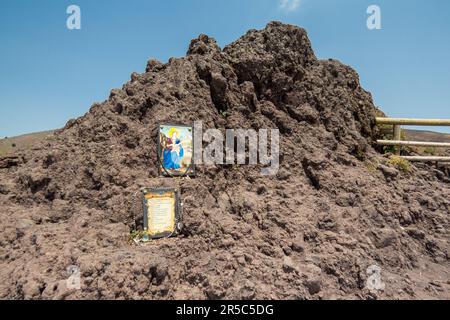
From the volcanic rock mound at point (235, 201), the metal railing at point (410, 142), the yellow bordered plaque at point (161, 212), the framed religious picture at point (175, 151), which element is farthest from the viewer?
the metal railing at point (410, 142)

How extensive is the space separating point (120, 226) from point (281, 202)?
2601 millimetres

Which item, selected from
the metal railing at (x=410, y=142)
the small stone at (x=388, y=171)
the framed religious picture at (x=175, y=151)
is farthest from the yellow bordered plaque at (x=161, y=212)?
the metal railing at (x=410, y=142)

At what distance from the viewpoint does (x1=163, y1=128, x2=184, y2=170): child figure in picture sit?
16.6 feet

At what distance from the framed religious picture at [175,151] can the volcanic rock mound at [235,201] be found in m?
0.20

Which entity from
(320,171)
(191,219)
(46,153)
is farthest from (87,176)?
(320,171)

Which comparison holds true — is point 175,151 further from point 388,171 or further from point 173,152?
point 388,171

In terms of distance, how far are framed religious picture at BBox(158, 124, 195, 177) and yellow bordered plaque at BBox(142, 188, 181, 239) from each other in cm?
47

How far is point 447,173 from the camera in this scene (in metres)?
7.63

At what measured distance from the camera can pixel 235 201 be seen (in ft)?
16.9

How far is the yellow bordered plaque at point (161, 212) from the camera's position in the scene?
4527 mm

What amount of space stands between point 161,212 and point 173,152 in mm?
1035

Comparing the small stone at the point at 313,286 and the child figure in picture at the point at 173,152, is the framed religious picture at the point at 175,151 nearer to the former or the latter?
the child figure in picture at the point at 173,152

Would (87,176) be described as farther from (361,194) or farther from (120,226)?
(361,194)

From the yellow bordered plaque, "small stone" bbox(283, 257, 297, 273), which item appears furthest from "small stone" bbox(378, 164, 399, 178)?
the yellow bordered plaque
